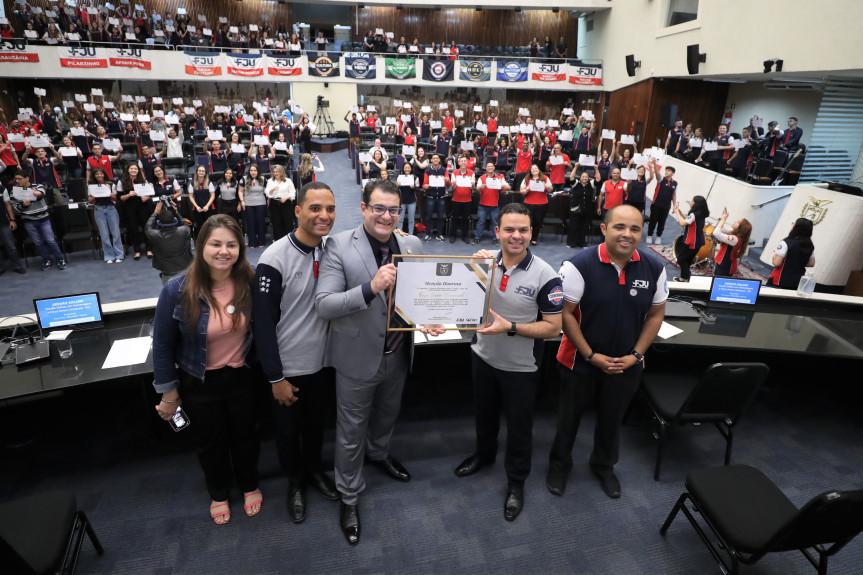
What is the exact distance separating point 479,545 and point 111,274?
697 centimetres

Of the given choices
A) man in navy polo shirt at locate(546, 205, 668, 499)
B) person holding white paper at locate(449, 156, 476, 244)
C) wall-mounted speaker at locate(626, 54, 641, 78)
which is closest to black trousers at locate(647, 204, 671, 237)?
person holding white paper at locate(449, 156, 476, 244)

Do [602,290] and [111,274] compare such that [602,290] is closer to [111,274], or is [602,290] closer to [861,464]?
[861,464]

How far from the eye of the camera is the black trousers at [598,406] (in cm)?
288

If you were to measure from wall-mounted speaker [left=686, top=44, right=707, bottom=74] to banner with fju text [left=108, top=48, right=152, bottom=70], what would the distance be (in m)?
17.0

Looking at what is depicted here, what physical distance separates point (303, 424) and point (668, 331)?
2629 mm

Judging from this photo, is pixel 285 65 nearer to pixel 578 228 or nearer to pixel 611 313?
pixel 578 228

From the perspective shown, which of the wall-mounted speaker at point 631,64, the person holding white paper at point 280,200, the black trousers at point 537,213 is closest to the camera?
the person holding white paper at point 280,200

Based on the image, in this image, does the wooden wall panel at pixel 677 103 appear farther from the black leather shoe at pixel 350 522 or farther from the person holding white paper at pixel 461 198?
the black leather shoe at pixel 350 522

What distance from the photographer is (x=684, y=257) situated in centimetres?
738

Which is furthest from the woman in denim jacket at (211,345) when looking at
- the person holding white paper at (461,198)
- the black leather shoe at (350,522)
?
the person holding white paper at (461,198)

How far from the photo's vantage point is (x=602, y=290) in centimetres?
271

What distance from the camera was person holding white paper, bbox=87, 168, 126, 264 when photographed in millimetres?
7219

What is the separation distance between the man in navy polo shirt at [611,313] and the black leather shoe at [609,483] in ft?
1.51

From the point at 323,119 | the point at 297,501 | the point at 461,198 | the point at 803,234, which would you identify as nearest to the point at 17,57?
the point at 323,119
